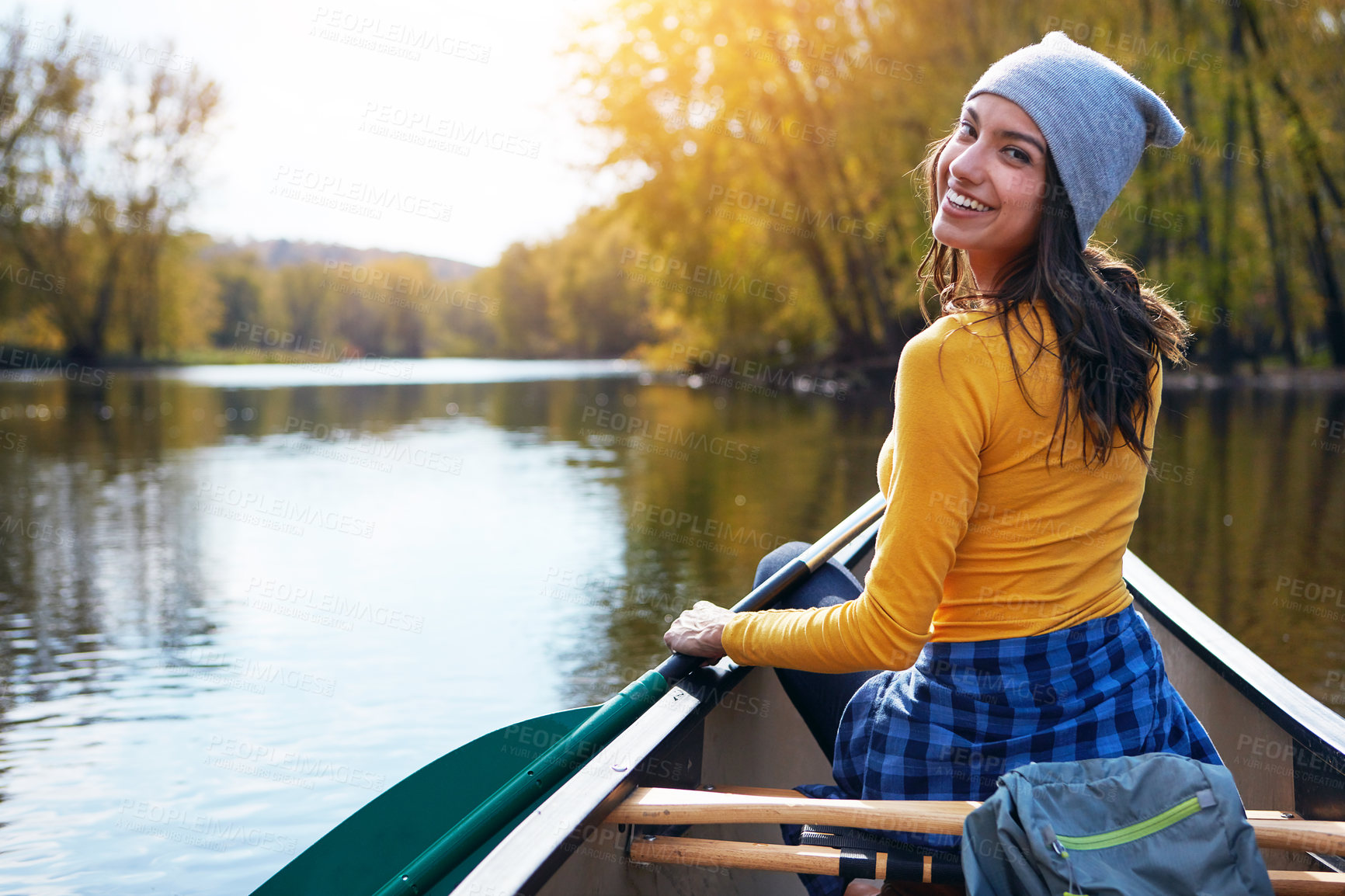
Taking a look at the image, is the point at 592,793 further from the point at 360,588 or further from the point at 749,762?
the point at 360,588

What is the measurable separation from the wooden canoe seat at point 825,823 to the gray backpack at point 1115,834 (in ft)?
0.39

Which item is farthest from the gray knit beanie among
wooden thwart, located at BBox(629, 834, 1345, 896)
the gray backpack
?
wooden thwart, located at BBox(629, 834, 1345, 896)

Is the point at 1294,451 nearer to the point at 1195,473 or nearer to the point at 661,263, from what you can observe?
the point at 1195,473

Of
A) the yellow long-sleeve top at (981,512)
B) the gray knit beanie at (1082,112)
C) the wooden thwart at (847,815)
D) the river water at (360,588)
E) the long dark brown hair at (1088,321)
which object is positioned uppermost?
the gray knit beanie at (1082,112)

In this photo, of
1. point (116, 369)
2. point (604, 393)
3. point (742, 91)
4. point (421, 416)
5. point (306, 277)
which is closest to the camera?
point (421, 416)

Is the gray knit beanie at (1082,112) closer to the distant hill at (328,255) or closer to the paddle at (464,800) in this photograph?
the paddle at (464,800)

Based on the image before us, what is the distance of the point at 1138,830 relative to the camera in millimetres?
1379

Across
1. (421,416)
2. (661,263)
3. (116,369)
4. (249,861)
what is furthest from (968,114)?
(116,369)

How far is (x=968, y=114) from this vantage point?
5.36 ft

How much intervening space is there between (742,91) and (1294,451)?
1223 centimetres

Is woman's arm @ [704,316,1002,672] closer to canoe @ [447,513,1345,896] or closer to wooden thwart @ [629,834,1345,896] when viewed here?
wooden thwart @ [629,834,1345,896]

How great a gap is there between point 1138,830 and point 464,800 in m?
1.51

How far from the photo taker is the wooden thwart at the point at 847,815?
1545 millimetres

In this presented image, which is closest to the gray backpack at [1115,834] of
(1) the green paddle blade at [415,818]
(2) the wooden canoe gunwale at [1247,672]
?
(2) the wooden canoe gunwale at [1247,672]
